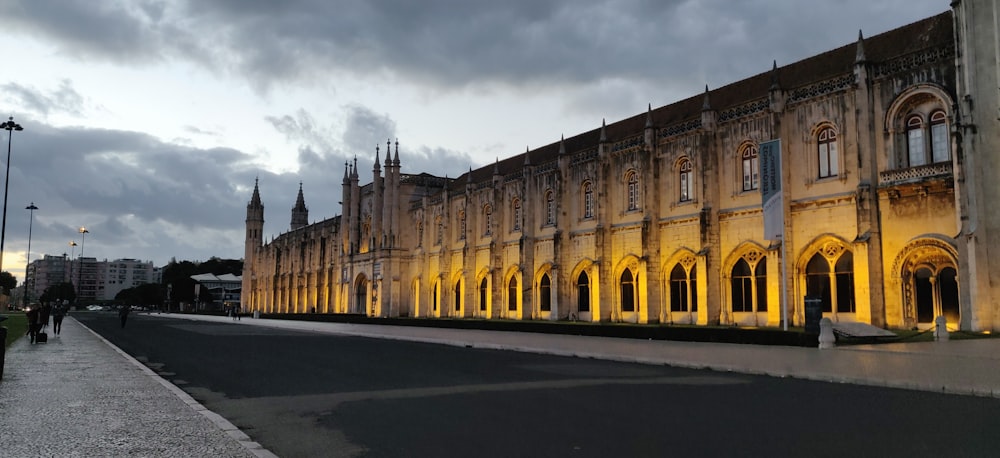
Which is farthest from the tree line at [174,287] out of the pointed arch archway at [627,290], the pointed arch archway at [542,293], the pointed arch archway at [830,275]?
the pointed arch archway at [830,275]

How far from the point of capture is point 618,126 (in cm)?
4534

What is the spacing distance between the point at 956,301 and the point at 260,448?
25.8 m

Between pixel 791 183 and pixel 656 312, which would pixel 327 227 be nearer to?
pixel 656 312

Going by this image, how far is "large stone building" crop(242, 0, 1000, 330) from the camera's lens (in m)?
24.3

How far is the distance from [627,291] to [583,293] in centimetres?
380

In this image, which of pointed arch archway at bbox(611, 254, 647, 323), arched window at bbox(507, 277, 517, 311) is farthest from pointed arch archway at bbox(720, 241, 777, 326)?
arched window at bbox(507, 277, 517, 311)

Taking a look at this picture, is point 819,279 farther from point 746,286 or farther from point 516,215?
point 516,215

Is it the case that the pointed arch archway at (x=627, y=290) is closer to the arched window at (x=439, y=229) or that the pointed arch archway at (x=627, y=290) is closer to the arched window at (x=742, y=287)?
the arched window at (x=742, y=287)

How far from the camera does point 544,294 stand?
4503 cm

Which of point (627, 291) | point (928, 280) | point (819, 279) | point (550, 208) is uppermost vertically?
point (550, 208)

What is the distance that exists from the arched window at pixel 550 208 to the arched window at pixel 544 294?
11.7ft

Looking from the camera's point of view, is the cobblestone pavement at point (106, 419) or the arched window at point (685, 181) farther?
the arched window at point (685, 181)

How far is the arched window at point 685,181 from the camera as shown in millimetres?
35500

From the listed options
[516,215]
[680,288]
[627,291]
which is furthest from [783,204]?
[516,215]
